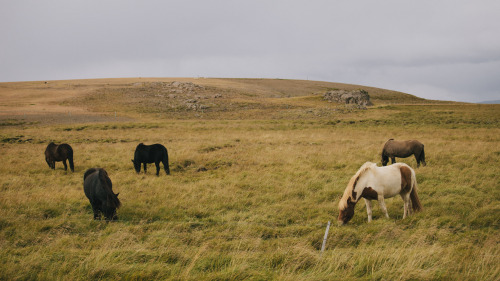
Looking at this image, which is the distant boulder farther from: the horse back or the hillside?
the horse back

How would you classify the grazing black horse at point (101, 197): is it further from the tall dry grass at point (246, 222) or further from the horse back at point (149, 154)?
the horse back at point (149, 154)

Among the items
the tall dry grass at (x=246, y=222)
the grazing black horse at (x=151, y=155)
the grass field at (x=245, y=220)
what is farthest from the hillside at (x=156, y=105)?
the grazing black horse at (x=151, y=155)

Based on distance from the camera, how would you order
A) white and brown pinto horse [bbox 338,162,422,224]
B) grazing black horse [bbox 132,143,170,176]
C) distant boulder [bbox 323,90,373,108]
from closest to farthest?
1. white and brown pinto horse [bbox 338,162,422,224]
2. grazing black horse [bbox 132,143,170,176]
3. distant boulder [bbox 323,90,373,108]

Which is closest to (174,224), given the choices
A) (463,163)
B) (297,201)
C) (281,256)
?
(281,256)

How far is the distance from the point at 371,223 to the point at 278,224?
2333 millimetres

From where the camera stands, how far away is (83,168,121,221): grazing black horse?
23.4 feet

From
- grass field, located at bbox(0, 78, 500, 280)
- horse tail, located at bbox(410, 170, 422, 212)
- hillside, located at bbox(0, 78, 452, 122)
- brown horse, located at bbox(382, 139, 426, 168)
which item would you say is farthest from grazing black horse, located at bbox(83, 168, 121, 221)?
hillside, located at bbox(0, 78, 452, 122)

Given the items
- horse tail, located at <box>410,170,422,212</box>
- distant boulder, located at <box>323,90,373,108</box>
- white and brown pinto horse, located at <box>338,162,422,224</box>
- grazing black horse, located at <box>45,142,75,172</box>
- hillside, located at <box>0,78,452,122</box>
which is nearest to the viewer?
white and brown pinto horse, located at <box>338,162,422,224</box>

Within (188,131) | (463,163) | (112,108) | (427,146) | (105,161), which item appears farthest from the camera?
(112,108)

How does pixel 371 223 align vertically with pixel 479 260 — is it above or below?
below

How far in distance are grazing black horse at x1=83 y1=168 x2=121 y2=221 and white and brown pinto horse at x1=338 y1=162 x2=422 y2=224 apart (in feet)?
19.1

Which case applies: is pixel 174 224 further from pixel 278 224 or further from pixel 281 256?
pixel 281 256

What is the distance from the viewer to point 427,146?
17156 mm

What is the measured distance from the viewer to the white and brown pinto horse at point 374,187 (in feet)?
23.2
